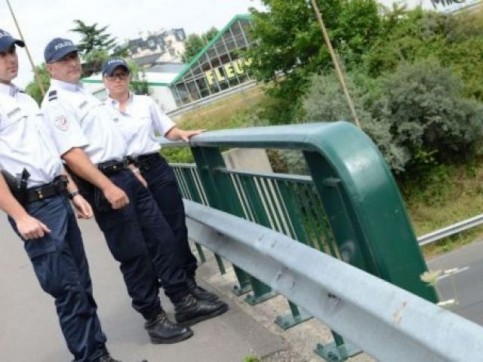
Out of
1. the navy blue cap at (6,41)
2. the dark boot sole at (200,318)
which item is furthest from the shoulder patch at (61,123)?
the dark boot sole at (200,318)

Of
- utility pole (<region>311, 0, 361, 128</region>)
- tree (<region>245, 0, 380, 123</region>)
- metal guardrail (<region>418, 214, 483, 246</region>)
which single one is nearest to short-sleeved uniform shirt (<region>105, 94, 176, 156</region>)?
metal guardrail (<region>418, 214, 483, 246</region>)

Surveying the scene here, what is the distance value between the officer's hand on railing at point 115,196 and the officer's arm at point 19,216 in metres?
0.56

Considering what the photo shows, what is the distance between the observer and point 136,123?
4727 mm

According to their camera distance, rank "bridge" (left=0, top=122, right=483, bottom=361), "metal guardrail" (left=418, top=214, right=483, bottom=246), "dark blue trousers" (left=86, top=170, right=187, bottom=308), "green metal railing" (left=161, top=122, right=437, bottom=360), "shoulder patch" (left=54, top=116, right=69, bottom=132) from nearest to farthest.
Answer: "bridge" (left=0, top=122, right=483, bottom=361)
"green metal railing" (left=161, top=122, right=437, bottom=360)
"shoulder patch" (left=54, top=116, right=69, bottom=132)
"dark blue trousers" (left=86, top=170, right=187, bottom=308)
"metal guardrail" (left=418, top=214, right=483, bottom=246)

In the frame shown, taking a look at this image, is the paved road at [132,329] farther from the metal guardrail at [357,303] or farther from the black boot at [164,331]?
the metal guardrail at [357,303]

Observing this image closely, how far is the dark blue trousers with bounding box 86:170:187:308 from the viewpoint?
4.25 meters

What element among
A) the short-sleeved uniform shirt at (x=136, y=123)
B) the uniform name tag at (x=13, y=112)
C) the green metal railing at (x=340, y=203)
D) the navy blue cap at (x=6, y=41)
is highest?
the navy blue cap at (x=6, y=41)

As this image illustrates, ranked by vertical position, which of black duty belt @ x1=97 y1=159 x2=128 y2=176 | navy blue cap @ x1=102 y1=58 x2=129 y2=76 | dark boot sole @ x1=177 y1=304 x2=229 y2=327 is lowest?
dark boot sole @ x1=177 y1=304 x2=229 y2=327

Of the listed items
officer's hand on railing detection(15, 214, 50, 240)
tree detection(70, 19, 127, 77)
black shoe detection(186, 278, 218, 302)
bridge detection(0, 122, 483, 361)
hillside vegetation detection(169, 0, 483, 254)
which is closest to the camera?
bridge detection(0, 122, 483, 361)

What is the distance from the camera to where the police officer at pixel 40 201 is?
11.8 feet

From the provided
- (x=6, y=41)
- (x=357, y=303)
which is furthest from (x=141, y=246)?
(x=357, y=303)

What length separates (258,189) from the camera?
408 centimetres

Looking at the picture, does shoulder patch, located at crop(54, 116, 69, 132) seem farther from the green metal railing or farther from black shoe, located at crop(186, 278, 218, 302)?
black shoe, located at crop(186, 278, 218, 302)

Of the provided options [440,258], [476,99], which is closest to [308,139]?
[440,258]
